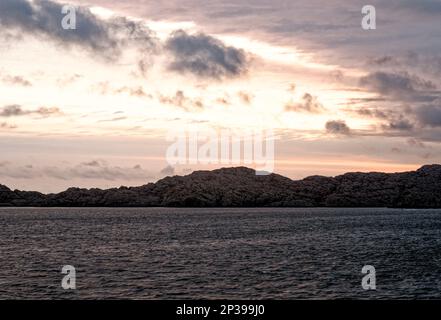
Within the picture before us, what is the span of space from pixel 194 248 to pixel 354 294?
5250 cm

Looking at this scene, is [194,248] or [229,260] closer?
[229,260]

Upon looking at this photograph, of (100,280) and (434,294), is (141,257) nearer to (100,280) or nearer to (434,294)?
(100,280)
